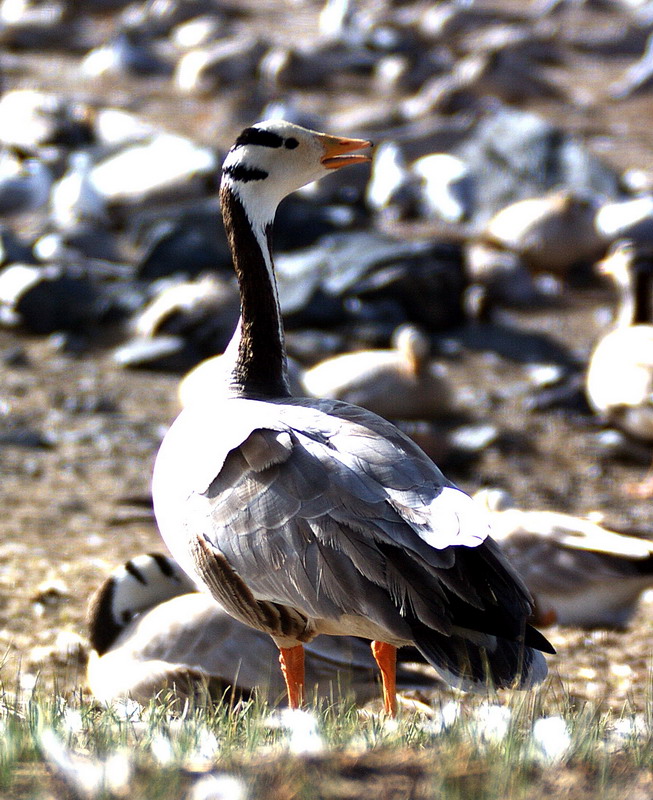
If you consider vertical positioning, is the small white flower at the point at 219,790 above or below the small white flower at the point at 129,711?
above

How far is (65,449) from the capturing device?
7523 millimetres

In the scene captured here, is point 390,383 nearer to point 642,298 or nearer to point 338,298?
point 338,298

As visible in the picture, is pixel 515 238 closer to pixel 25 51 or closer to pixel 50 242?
pixel 50 242

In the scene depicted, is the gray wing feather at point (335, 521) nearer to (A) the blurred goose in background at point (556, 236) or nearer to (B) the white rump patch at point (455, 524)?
(B) the white rump patch at point (455, 524)

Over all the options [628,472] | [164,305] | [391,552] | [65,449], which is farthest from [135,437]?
[391,552]

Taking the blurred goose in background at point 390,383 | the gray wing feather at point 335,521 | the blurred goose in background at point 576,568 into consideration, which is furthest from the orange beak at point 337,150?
the blurred goose in background at point 390,383

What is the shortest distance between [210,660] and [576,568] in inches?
72.2

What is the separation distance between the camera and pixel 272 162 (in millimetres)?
4254

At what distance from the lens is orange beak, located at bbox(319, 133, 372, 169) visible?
434 cm

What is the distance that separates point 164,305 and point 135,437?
1.80 metres

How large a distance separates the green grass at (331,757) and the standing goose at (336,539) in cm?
37

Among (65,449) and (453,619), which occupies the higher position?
(453,619)

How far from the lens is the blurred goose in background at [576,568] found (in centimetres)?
521

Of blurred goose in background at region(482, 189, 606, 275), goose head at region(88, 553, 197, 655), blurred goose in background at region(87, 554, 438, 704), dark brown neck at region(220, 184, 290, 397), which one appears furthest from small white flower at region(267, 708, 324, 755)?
blurred goose in background at region(482, 189, 606, 275)
